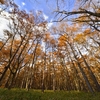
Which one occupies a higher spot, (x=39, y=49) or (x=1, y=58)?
(x=39, y=49)

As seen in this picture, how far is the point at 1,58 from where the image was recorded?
1917 centimetres

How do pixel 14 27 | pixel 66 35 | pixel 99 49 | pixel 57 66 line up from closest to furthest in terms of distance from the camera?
pixel 14 27 → pixel 99 49 → pixel 66 35 → pixel 57 66

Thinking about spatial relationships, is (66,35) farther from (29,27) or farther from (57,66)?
(57,66)

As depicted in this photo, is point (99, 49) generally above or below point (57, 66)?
below

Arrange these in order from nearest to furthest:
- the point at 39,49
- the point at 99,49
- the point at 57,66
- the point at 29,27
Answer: the point at 29,27
the point at 99,49
the point at 39,49
the point at 57,66

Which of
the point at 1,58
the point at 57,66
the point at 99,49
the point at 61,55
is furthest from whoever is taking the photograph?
the point at 57,66

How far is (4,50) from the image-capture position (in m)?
19.4

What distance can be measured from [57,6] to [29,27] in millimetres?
9659

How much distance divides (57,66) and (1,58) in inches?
609

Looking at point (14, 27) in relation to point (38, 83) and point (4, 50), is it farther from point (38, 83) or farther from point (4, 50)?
point (38, 83)

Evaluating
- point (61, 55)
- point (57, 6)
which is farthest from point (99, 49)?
point (57, 6)

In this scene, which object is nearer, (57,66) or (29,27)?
(29,27)

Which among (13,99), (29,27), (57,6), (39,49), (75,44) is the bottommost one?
(13,99)

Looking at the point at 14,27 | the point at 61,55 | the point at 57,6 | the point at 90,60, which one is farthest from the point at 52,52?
the point at 57,6
